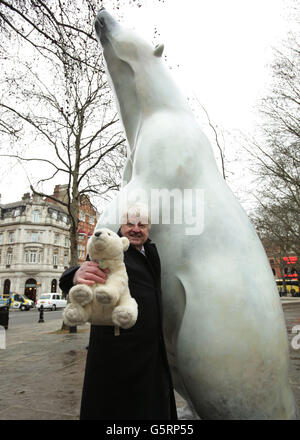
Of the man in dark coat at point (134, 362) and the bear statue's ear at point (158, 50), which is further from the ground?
the bear statue's ear at point (158, 50)

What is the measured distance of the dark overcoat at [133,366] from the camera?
50.4 inches

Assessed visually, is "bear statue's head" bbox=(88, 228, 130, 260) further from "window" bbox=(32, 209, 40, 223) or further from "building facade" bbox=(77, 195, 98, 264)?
"window" bbox=(32, 209, 40, 223)

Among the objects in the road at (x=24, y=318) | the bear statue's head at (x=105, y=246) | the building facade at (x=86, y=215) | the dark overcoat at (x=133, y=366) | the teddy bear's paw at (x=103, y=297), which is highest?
the building facade at (x=86, y=215)

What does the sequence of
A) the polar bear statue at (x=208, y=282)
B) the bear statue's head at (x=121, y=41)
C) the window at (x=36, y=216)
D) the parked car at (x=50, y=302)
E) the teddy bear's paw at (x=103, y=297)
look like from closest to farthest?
the teddy bear's paw at (x=103, y=297) → the polar bear statue at (x=208, y=282) → the bear statue's head at (x=121, y=41) → the parked car at (x=50, y=302) → the window at (x=36, y=216)

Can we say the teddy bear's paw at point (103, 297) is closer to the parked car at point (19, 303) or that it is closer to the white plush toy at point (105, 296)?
the white plush toy at point (105, 296)

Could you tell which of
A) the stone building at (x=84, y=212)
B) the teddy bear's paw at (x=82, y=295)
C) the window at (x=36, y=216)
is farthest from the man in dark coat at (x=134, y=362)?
the window at (x=36, y=216)

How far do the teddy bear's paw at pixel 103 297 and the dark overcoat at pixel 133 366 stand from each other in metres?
0.28

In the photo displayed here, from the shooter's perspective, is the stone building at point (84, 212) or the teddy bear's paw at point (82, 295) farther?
the stone building at point (84, 212)

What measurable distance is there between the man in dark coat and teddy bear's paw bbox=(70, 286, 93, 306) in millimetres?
101

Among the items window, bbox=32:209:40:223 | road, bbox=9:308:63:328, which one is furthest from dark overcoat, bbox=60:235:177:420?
window, bbox=32:209:40:223

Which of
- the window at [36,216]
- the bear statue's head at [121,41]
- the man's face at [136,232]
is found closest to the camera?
the man's face at [136,232]

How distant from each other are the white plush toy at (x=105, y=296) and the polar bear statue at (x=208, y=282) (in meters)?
0.30

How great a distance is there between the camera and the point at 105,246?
3.86 feet

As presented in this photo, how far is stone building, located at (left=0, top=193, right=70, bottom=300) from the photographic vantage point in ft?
133
